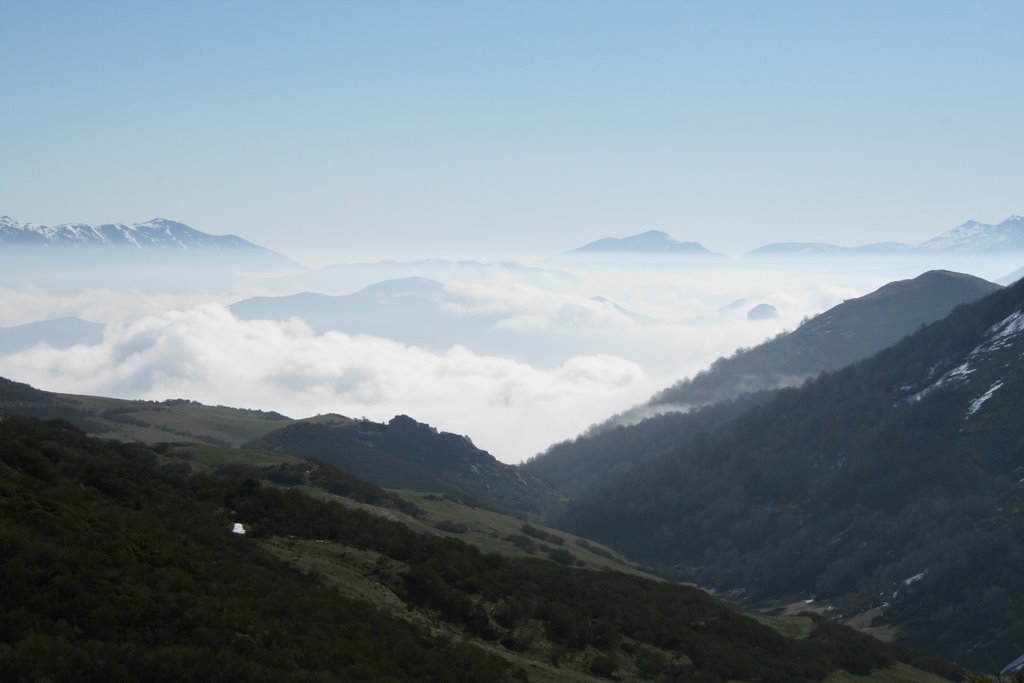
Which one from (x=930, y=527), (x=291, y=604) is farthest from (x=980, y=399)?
(x=291, y=604)

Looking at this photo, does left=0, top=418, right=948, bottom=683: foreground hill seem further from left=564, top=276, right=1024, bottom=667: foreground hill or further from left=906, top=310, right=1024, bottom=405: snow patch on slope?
left=906, top=310, right=1024, bottom=405: snow patch on slope

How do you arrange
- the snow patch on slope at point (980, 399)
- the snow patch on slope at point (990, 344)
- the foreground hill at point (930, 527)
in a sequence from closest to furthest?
the foreground hill at point (930, 527), the snow patch on slope at point (980, 399), the snow patch on slope at point (990, 344)

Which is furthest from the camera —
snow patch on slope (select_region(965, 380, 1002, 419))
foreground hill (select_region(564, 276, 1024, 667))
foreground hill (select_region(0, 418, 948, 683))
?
snow patch on slope (select_region(965, 380, 1002, 419))

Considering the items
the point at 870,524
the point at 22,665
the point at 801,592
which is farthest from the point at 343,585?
the point at 870,524

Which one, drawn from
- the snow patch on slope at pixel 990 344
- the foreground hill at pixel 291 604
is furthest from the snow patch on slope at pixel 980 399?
the foreground hill at pixel 291 604

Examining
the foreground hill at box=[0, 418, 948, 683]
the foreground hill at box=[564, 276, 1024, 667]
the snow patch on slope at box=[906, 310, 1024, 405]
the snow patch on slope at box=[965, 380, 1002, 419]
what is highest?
the snow patch on slope at box=[906, 310, 1024, 405]

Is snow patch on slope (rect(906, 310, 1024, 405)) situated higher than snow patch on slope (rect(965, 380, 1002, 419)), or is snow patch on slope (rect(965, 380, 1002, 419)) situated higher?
snow patch on slope (rect(906, 310, 1024, 405))

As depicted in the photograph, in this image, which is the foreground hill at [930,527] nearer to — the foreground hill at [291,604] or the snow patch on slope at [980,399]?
the snow patch on slope at [980,399]

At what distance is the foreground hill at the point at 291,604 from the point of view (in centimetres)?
2447

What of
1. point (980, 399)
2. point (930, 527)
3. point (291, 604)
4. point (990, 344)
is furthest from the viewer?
point (990, 344)

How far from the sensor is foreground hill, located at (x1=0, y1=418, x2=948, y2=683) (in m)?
24.5

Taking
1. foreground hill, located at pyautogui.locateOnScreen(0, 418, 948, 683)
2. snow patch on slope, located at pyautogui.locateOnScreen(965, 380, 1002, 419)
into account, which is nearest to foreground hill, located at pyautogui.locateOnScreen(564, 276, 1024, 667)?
snow patch on slope, located at pyautogui.locateOnScreen(965, 380, 1002, 419)

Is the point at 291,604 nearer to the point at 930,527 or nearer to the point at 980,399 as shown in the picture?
the point at 930,527

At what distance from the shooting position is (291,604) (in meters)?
31.3
